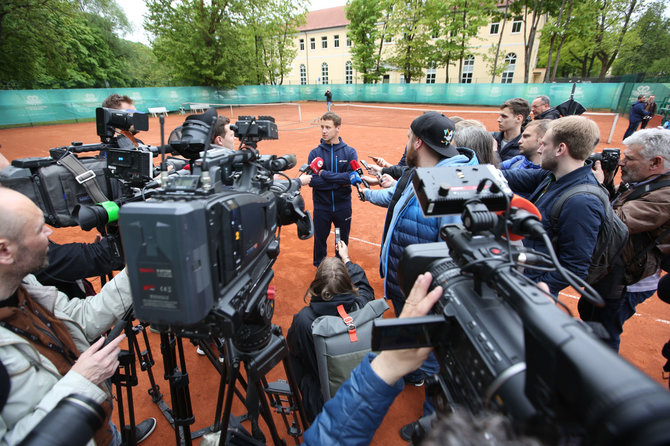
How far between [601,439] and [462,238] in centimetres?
72

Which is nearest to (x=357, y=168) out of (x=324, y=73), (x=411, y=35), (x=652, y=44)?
(x=411, y=35)

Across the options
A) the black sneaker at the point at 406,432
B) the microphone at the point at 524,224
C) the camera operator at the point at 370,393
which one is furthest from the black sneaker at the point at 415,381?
the microphone at the point at 524,224

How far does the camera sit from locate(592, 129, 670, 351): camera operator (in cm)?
254

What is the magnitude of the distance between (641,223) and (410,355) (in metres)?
2.74

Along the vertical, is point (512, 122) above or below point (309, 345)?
above

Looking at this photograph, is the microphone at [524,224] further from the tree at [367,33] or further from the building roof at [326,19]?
the building roof at [326,19]

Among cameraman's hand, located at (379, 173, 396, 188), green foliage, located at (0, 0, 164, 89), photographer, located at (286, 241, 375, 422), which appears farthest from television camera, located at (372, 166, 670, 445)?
green foliage, located at (0, 0, 164, 89)

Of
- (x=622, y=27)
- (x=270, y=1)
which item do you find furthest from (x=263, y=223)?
(x=622, y=27)

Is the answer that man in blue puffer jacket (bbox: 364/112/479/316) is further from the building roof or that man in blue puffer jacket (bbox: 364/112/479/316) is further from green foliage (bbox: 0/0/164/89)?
the building roof

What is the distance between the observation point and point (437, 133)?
241cm

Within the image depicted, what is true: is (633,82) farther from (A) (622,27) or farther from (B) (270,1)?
(B) (270,1)

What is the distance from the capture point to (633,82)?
18812 millimetres

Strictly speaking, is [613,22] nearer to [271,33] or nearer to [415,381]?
[271,33]

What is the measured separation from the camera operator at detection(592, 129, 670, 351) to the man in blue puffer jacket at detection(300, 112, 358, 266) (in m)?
2.83
